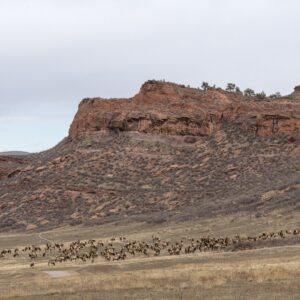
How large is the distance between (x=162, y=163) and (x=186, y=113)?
960 centimetres

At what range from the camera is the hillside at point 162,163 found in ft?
A: 252

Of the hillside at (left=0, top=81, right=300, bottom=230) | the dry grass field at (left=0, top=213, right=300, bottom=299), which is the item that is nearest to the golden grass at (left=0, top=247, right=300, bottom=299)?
the dry grass field at (left=0, top=213, right=300, bottom=299)

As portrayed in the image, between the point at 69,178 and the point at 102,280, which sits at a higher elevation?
the point at 69,178

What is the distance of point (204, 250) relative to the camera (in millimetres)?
46562

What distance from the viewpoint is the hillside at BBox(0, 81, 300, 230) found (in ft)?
252

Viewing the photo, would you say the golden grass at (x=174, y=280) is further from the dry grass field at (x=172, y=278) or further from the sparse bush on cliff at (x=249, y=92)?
the sparse bush on cliff at (x=249, y=92)

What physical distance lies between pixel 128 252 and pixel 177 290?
73.1 ft

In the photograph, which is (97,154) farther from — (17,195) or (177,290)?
(177,290)

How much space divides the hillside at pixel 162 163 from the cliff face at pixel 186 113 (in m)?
0.14

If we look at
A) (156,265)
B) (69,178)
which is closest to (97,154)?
(69,178)

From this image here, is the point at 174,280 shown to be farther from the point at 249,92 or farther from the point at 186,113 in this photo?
the point at 249,92

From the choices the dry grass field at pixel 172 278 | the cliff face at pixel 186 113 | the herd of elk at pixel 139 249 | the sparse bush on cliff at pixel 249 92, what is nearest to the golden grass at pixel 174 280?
the dry grass field at pixel 172 278

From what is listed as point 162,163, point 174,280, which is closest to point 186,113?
point 162,163

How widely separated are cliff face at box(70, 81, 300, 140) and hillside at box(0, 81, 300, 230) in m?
0.14
